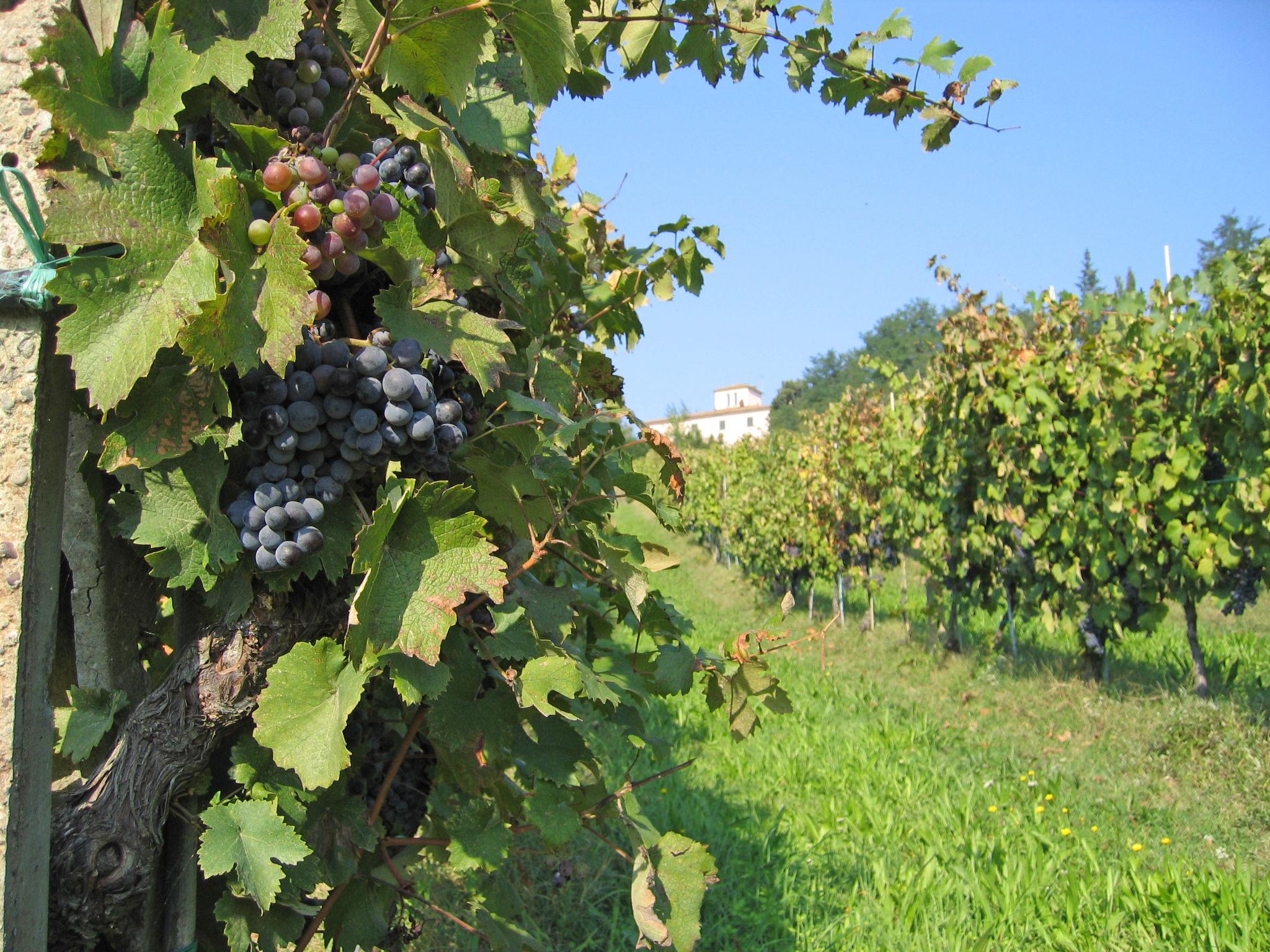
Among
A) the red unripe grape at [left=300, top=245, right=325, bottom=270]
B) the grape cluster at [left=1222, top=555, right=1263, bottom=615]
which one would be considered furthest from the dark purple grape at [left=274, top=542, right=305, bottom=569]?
the grape cluster at [left=1222, top=555, right=1263, bottom=615]

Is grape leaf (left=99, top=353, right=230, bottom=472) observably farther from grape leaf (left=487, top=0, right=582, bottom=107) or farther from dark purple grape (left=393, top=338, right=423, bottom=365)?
grape leaf (left=487, top=0, right=582, bottom=107)

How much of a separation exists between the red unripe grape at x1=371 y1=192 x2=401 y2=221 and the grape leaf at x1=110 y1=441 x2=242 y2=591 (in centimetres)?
34

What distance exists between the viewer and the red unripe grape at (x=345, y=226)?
1.01m

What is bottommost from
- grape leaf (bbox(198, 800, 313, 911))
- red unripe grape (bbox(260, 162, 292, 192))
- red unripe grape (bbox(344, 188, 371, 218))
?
grape leaf (bbox(198, 800, 313, 911))

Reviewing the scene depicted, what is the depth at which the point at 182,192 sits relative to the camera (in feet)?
3.30

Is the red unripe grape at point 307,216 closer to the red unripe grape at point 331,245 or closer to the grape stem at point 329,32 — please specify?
the red unripe grape at point 331,245

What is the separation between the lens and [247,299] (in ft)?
3.12

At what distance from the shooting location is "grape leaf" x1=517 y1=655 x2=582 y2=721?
1193 mm

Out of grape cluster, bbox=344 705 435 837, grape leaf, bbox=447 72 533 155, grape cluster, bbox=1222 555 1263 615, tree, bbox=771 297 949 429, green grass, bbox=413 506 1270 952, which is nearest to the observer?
grape leaf, bbox=447 72 533 155

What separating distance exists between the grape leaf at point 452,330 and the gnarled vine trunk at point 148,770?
15.2 inches

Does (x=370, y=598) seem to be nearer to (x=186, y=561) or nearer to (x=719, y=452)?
(x=186, y=561)

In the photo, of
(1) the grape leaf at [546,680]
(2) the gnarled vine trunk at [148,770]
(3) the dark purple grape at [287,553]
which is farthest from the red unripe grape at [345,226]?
(1) the grape leaf at [546,680]

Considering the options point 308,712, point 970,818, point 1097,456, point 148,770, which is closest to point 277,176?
point 308,712

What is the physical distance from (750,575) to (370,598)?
1516cm
